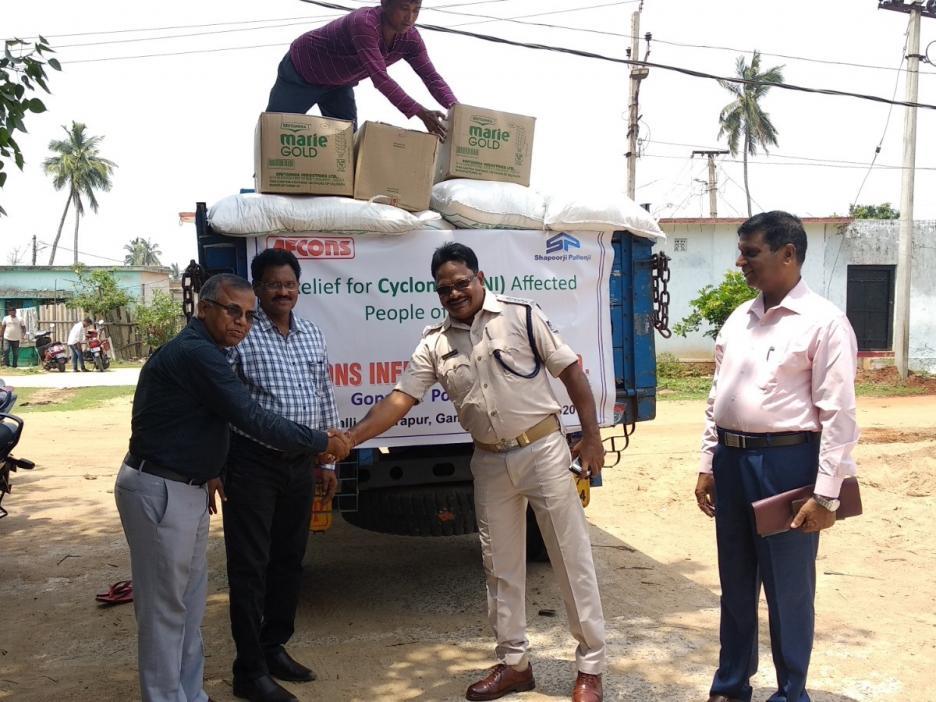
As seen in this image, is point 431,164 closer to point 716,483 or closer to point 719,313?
point 716,483

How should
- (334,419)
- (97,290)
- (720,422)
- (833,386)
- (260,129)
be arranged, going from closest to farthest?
1. (833,386)
2. (720,422)
3. (334,419)
4. (260,129)
5. (97,290)

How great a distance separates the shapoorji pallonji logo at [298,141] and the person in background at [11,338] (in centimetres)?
2162

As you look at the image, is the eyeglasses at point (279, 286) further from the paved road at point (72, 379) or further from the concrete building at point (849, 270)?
the concrete building at point (849, 270)

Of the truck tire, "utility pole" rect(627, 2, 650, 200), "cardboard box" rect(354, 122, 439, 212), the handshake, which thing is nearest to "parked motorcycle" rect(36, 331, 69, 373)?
"utility pole" rect(627, 2, 650, 200)

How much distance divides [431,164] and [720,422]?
1919mm

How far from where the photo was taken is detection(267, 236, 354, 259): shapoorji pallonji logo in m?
3.95

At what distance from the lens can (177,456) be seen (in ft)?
9.35

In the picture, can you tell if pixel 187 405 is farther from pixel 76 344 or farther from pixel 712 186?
pixel 712 186

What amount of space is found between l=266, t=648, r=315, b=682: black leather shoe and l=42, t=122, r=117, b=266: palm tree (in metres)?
45.8

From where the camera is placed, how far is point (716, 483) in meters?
3.20

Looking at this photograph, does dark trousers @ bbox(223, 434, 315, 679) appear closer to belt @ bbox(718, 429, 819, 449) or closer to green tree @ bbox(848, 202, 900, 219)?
belt @ bbox(718, 429, 819, 449)

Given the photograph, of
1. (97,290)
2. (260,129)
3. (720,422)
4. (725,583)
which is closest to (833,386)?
(720,422)

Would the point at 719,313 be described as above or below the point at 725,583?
above

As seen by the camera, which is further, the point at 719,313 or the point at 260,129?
the point at 719,313
